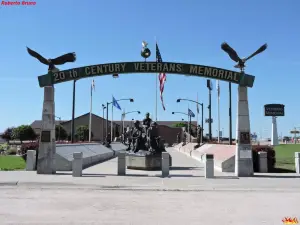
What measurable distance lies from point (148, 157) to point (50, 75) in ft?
23.9

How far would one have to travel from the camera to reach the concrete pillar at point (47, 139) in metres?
19.4

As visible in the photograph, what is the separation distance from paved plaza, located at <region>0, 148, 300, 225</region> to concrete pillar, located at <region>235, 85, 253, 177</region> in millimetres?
919

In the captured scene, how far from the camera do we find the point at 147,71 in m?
20.3

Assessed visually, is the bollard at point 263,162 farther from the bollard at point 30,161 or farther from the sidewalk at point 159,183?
the bollard at point 30,161

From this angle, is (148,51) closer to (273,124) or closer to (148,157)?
(148,157)

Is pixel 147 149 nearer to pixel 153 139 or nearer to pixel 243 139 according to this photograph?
pixel 153 139

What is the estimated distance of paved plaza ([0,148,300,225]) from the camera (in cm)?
919

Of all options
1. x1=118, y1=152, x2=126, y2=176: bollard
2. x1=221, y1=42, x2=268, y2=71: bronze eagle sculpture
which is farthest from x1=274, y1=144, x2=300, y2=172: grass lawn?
x1=118, y1=152, x2=126, y2=176: bollard

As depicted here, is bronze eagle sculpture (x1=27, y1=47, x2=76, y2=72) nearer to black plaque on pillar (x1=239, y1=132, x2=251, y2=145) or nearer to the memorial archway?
the memorial archway

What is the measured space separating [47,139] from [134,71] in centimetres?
549

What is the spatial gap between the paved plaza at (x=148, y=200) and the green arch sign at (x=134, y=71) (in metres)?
5.08

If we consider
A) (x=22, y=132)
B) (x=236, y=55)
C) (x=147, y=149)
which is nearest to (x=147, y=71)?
(x=236, y=55)

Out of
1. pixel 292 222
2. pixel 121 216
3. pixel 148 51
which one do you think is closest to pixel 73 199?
pixel 121 216

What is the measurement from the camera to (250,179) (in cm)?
1780
